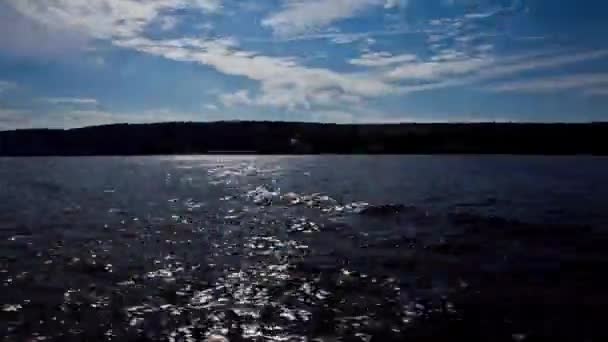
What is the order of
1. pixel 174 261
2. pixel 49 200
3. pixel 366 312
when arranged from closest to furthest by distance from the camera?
1. pixel 366 312
2. pixel 174 261
3. pixel 49 200

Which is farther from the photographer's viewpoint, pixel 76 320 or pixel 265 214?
pixel 265 214

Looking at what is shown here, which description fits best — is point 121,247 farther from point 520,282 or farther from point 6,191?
point 6,191

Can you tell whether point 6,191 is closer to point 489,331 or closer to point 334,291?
point 334,291

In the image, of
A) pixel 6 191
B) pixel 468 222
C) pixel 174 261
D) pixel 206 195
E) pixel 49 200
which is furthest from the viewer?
pixel 6 191

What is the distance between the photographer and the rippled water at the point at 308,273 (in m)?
14.4

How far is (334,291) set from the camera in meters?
17.7

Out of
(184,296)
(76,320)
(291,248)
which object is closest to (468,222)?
(291,248)

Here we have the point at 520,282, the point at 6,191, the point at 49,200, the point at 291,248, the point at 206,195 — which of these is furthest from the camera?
the point at 6,191

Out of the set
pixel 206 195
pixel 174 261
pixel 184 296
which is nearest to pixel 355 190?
pixel 206 195

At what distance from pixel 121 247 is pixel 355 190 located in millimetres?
35148

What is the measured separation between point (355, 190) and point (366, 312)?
4172 centimetres

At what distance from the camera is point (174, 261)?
73.5 ft

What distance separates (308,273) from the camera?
66.4 feet

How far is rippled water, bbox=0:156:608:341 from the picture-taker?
14375 mm
